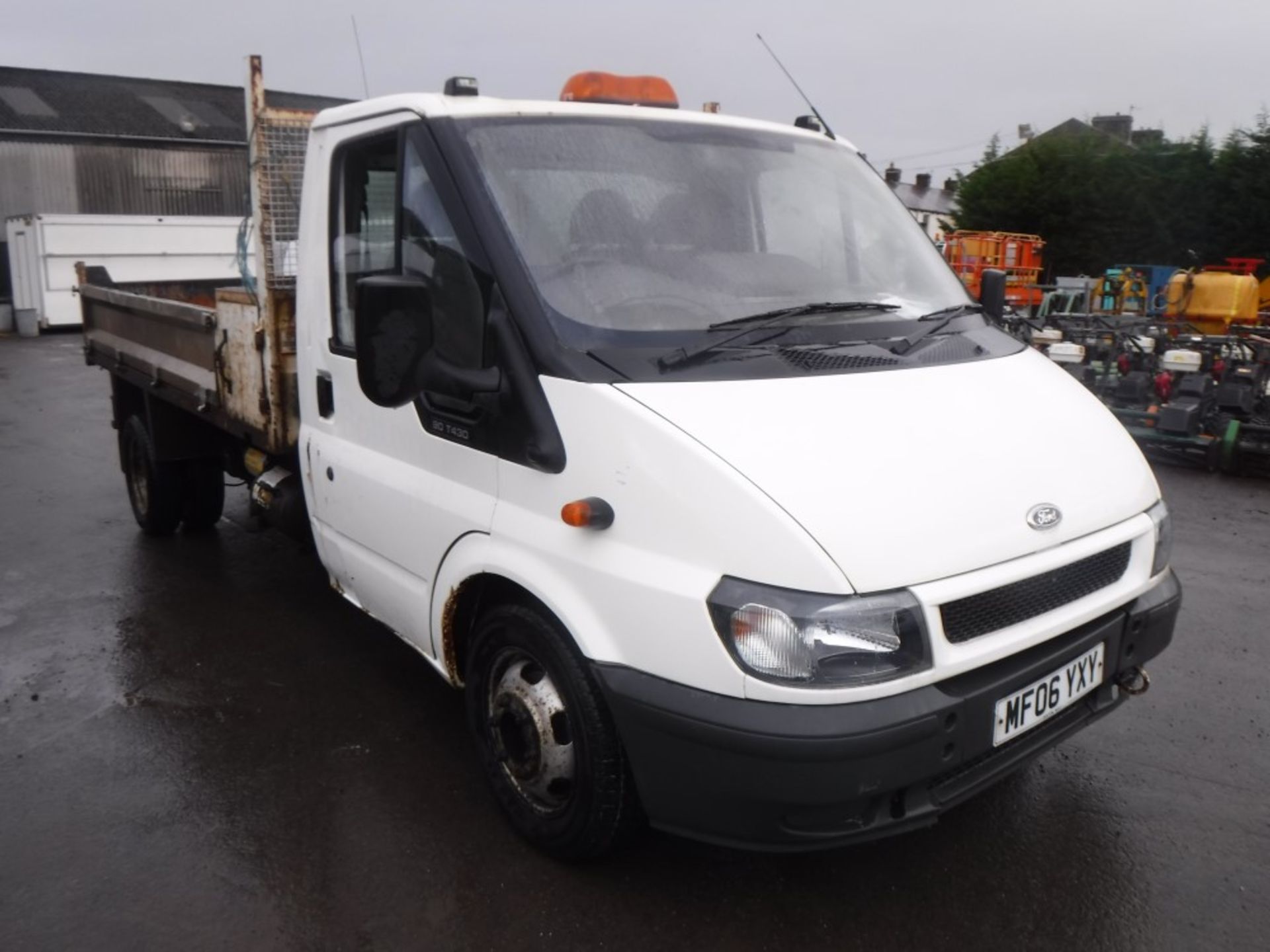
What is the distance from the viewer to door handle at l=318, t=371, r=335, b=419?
4.01 m

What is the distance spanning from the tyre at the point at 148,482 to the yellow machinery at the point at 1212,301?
34.2ft

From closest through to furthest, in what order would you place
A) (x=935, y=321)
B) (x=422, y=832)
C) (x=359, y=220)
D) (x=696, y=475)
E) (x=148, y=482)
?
(x=696, y=475), (x=422, y=832), (x=935, y=321), (x=359, y=220), (x=148, y=482)

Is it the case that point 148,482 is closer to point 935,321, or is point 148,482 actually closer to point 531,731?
point 531,731

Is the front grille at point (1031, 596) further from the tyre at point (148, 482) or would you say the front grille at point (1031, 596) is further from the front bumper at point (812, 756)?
the tyre at point (148, 482)

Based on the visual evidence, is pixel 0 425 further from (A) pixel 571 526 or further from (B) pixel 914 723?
(B) pixel 914 723

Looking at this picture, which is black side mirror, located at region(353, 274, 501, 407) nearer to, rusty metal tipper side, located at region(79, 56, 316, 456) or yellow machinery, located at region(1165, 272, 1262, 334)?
rusty metal tipper side, located at region(79, 56, 316, 456)

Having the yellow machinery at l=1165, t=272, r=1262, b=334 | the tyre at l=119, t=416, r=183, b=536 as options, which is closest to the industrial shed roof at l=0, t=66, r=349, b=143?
the yellow machinery at l=1165, t=272, r=1262, b=334

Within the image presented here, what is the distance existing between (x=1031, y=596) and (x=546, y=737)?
4.49 feet

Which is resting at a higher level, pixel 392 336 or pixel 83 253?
pixel 392 336

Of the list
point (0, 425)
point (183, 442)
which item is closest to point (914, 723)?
point (183, 442)

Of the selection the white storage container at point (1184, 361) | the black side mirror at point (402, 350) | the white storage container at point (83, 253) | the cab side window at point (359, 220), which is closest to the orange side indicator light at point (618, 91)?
the cab side window at point (359, 220)

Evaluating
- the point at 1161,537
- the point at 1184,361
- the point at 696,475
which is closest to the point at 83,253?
the point at 1184,361

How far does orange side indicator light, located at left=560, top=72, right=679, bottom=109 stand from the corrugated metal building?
90.5 ft

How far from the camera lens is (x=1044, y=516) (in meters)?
2.80
